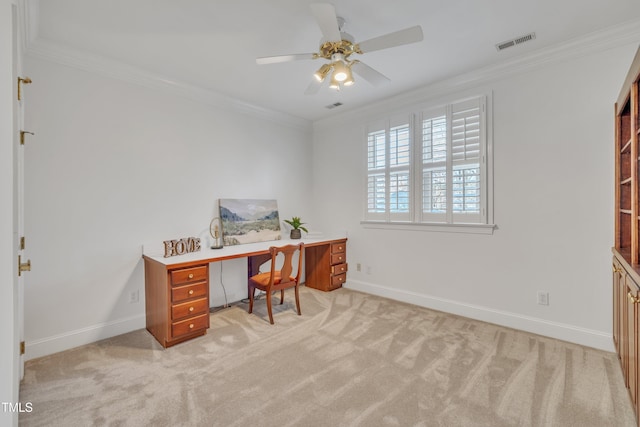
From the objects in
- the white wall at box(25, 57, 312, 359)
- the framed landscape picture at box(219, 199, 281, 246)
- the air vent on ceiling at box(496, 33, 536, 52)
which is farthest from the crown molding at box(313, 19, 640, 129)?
the white wall at box(25, 57, 312, 359)

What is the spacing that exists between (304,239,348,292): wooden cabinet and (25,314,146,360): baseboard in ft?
7.17

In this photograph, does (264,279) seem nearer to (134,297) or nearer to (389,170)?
(134,297)

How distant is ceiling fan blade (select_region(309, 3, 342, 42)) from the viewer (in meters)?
1.71

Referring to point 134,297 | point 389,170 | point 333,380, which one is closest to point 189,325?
point 134,297

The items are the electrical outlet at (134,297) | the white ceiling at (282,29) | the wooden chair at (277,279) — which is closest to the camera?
the white ceiling at (282,29)

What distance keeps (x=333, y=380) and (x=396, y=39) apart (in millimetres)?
2331

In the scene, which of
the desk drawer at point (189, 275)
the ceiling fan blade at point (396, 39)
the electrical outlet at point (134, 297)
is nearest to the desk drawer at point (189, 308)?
the desk drawer at point (189, 275)

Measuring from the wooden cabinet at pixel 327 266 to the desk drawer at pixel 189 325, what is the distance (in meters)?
1.82

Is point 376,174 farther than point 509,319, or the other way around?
point 376,174

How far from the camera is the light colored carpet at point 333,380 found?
179 centimetres

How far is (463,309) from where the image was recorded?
3312mm

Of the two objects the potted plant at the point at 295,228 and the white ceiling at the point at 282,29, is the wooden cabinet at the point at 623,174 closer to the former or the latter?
the white ceiling at the point at 282,29

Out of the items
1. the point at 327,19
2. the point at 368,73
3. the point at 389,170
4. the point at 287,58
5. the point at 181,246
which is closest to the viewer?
the point at 327,19

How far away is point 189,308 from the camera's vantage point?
2.73 metres
